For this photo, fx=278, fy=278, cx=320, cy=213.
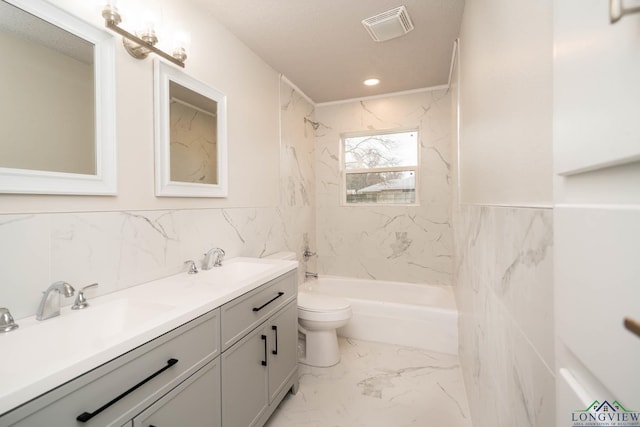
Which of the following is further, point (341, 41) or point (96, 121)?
point (341, 41)

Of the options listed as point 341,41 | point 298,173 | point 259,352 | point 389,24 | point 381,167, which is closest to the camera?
point 259,352

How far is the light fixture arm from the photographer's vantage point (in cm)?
121

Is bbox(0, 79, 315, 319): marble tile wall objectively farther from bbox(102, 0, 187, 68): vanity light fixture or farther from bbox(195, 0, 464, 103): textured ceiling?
bbox(195, 0, 464, 103): textured ceiling

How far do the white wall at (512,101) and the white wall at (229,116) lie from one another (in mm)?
1609

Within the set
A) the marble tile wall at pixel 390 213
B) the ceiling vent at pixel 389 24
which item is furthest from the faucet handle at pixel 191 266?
the marble tile wall at pixel 390 213

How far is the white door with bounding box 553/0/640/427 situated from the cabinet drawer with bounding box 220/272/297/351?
45.1 inches

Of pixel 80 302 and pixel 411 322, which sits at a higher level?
pixel 80 302

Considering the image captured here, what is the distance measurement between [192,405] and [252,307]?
467 millimetres

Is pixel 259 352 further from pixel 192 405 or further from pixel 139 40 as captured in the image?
pixel 139 40

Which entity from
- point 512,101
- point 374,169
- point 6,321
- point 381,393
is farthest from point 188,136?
point 374,169

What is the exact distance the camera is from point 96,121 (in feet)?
4.04

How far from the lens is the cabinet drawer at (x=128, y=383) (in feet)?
2.17

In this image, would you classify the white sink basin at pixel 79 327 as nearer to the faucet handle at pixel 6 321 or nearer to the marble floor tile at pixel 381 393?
the faucet handle at pixel 6 321

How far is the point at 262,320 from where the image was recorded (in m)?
1.52
